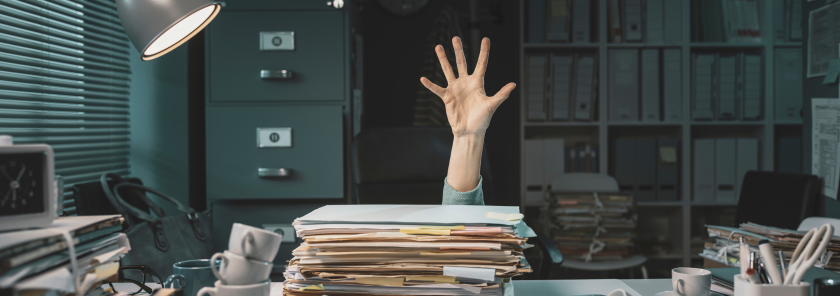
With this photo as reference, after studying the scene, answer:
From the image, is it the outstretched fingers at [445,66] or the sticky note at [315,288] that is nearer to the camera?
the sticky note at [315,288]

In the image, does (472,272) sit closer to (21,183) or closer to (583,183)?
(21,183)

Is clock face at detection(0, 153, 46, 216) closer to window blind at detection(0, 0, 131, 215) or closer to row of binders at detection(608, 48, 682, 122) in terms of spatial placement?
window blind at detection(0, 0, 131, 215)

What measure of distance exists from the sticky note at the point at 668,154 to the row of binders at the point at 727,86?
0.24 metres

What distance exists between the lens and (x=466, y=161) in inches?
39.8

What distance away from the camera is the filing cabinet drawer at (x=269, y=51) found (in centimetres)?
198

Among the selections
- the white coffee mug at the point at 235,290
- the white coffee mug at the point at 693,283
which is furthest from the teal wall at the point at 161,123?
the white coffee mug at the point at 693,283

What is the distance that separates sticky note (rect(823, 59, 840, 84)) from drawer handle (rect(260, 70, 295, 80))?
6.19 feet

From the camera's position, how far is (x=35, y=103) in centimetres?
157

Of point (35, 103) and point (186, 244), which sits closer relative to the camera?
point (35, 103)

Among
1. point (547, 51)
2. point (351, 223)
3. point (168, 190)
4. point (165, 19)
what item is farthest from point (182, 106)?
point (547, 51)

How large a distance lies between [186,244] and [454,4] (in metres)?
1.99

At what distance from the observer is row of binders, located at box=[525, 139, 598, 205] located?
2.78 meters

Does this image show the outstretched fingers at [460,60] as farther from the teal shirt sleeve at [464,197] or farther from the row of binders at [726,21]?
the row of binders at [726,21]

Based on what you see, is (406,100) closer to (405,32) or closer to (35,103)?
(405,32)
